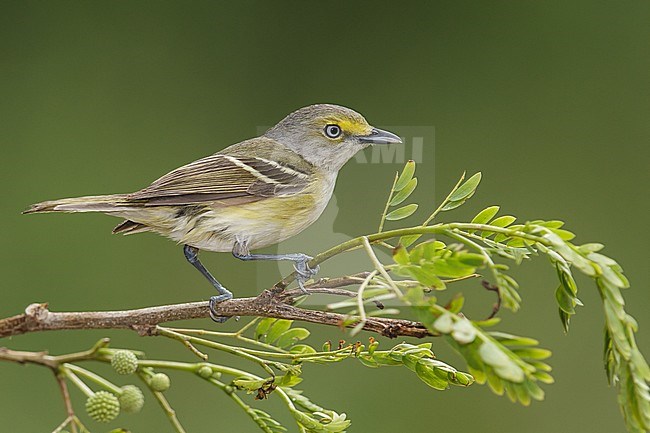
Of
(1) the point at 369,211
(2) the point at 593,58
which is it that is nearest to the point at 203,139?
(1) the point at 369,211

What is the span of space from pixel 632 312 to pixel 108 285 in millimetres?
1664

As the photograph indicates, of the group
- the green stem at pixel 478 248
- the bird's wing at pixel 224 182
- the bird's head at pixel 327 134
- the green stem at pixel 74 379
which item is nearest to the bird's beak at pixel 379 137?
the bird's head at pixel 327 134

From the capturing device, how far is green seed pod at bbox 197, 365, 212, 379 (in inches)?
35.2

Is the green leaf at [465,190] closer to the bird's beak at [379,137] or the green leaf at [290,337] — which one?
the green leaf at [290,337]

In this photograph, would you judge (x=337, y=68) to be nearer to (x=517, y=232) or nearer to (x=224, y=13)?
(x=224, y=13)

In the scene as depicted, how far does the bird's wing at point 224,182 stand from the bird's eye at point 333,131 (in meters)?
0.08

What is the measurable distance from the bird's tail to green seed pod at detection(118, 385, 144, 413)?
30 cm

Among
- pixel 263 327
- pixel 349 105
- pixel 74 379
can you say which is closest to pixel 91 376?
pixel 74 379

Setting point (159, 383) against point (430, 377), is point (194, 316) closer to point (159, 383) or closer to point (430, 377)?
point (159, 383)

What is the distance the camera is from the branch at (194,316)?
0.84 meters

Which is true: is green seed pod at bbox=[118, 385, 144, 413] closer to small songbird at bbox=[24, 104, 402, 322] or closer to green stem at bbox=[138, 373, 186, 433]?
green stem at bbox=[138, 373, 186, 433]

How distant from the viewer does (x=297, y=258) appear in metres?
1.10

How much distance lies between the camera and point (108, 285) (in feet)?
9.20

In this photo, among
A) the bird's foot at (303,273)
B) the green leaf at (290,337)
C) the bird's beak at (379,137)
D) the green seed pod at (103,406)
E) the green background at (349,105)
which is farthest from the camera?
the green background at (349,105)
